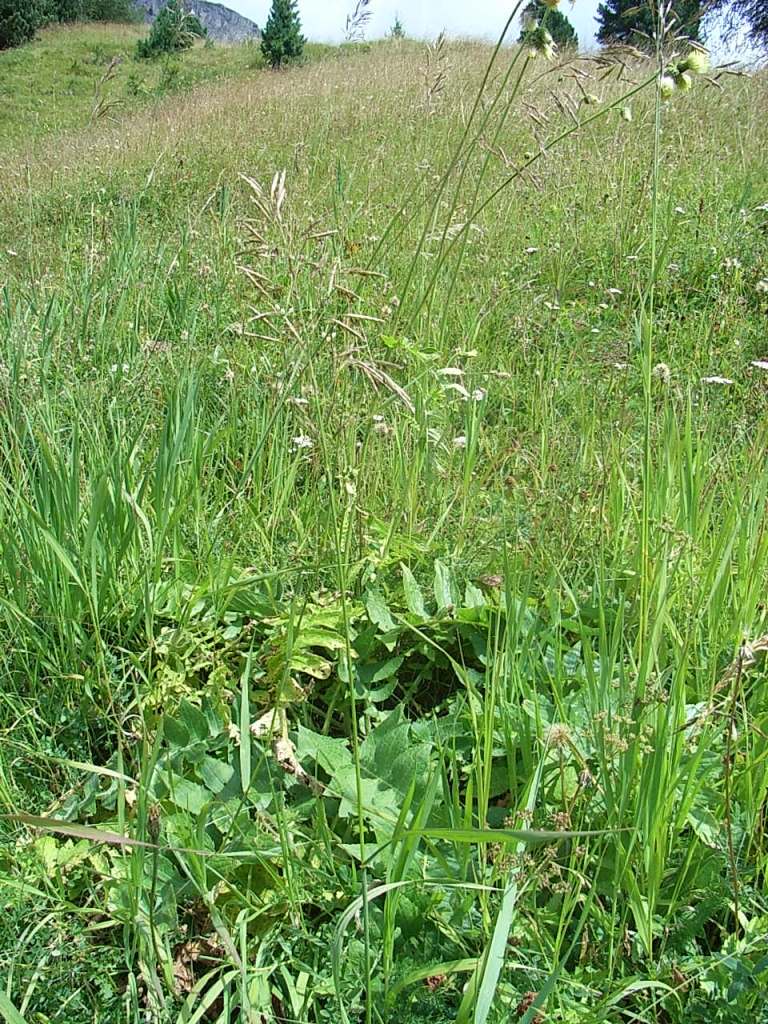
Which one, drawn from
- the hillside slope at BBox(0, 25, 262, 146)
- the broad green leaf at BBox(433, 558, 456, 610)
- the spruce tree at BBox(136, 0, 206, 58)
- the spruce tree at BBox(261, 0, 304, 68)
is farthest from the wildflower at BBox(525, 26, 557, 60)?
the spruce tree at BBox(261, 0, 304, 68)

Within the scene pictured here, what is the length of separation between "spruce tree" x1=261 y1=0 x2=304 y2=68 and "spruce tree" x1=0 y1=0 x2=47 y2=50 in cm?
788

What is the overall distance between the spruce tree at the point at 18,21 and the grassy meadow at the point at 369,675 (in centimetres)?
2561

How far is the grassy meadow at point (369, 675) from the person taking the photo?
957 millimetres

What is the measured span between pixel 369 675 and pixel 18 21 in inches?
1101

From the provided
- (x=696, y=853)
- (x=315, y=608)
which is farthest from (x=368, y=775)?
(x=696, y=853)

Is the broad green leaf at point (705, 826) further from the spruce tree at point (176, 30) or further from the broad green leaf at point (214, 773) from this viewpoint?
the spruce tree at point (176, 30)

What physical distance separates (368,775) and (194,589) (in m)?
0.55

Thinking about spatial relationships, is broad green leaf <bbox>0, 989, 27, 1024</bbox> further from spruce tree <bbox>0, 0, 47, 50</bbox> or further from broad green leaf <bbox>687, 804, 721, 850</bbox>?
spruce tree <bbox>0, 0, 47, 50</bbox>

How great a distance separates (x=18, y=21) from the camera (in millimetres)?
22453

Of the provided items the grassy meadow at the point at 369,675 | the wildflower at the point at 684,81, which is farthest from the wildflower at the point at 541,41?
the wildflower at the point at 684,81

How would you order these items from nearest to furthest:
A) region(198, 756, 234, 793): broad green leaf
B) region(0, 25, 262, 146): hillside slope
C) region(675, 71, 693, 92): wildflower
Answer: region(198, 756, 234, 793): broad green leaf → region(675, 71, 693, 92): wildflower → region(0, 25, 262, 146): hillside slope

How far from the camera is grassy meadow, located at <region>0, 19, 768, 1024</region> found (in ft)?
3.14

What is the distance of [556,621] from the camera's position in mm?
1262

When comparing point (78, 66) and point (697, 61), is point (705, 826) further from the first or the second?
point (78, 66)
